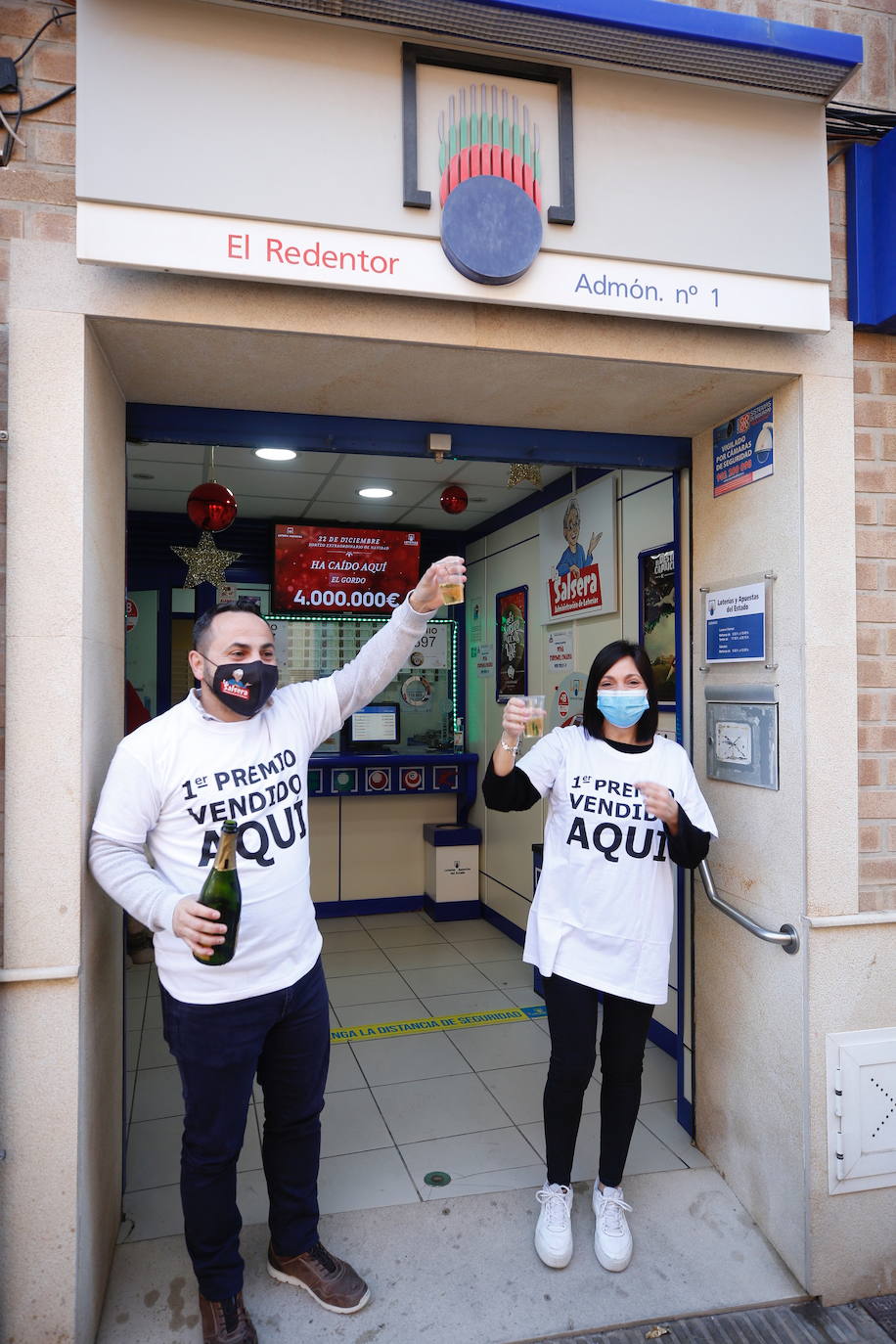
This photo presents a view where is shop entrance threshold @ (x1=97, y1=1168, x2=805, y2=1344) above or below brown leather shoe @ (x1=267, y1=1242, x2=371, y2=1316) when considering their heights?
below

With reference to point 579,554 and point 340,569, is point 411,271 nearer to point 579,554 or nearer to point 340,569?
point 579,554

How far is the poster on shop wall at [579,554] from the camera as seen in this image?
4.05 metres

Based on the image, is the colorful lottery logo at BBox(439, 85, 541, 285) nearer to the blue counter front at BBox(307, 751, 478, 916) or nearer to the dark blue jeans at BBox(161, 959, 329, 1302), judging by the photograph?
the dark blue jeans at BBox(161, 959, 329, 1302)

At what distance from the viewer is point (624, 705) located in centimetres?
219

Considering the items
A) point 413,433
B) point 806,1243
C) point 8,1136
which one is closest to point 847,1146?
point 806,1243

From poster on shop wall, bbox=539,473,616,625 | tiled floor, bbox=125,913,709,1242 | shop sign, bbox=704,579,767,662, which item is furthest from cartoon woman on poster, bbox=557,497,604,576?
tiled floor, bbox=125,913,709,1242

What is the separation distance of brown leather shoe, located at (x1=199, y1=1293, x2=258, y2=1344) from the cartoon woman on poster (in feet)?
10.9

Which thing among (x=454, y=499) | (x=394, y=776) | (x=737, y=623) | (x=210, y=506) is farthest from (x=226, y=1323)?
Result: (x=394, y=776)

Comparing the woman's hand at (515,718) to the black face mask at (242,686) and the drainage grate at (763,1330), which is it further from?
the drainage grate at (763,1330)

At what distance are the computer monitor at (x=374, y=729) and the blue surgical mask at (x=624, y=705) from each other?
3.83m

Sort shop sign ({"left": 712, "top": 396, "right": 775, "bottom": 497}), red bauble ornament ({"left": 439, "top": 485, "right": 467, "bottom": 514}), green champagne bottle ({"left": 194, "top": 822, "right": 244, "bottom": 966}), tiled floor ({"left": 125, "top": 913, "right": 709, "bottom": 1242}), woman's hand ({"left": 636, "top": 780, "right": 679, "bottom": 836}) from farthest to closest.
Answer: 1. red bauble ornament ({"left": 439, "top": 485, "right": 467, "bottom": 514})
2. tiled floor ({"left": 125, "top": 913, "right": 709, "bottom": 1242})
3. shop sign ({"left": 712, "top": 396, "right": 775, "bottom": 497})
4. woman's hand ({"left": 636, "top": 780, "right": 679, "bottom": 836})
5. green champagne bottle ({"left": 194, "top": 822, "right": 244, "bottom": 966})

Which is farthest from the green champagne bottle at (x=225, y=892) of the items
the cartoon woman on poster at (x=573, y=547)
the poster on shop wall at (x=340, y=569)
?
the poster on shop wall at (x=340, y=569)

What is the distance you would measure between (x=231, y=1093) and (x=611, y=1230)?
1.12 m

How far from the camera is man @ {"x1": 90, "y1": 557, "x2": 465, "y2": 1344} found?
72.3 inches
